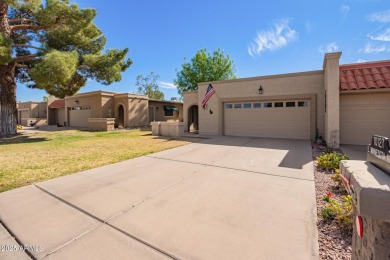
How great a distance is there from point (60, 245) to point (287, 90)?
12512 mm

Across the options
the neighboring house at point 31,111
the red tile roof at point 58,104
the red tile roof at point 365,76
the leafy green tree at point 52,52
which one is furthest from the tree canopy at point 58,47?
the neighboring house at point 31,111

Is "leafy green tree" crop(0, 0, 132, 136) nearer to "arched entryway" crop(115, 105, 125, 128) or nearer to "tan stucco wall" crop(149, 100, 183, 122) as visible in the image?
"arched entryway" crop(115, 105, 125, 128)

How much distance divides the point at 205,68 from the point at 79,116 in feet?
70.8

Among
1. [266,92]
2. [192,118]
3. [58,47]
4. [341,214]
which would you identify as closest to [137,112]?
[192,118]

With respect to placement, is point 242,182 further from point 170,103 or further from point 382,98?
point 170,103

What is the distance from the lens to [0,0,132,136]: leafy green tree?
11367 mm

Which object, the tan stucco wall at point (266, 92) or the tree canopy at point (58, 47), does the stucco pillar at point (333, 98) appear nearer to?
the tan stucco wall at point (266, 92)

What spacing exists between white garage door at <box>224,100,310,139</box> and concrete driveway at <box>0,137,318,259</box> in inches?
274

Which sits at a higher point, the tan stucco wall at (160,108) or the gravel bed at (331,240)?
the tan stucco wall at (160,108)

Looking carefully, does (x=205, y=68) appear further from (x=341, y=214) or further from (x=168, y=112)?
(x=341, y=214)

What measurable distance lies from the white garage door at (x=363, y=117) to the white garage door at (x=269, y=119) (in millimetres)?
1994

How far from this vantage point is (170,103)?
96.7ft

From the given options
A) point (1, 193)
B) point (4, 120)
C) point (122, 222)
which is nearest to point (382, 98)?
point (122, 222)

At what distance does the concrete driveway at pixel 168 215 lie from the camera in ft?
8.04
